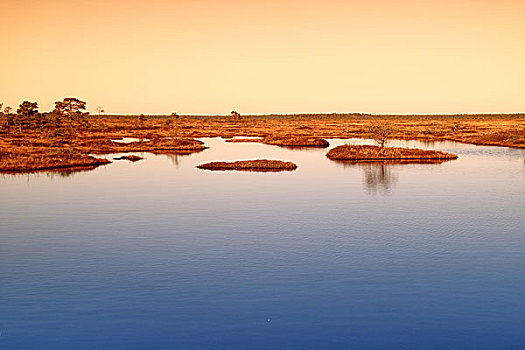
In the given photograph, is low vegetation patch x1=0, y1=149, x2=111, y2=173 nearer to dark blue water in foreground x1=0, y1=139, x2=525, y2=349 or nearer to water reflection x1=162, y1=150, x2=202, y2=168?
water reflection x1=162, y1=150, x2=202, y2=168

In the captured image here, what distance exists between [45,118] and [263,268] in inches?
5539

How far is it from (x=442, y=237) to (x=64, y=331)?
2282 cm

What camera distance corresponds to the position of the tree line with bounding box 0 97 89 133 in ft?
455

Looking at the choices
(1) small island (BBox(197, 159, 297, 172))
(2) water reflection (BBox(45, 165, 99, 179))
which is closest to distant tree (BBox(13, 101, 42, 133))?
Result: (2) water reflection (BBox(45, 165, 99, 179))

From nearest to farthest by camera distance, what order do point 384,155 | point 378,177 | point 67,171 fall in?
point 378,177 < point 67,171 < point 384,155

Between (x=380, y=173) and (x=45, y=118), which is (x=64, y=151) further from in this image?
(x=45, y=118)

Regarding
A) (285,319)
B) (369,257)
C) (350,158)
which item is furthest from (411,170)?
(285,319)

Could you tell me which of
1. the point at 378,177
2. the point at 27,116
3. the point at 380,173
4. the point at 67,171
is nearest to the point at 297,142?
the point at 380,173

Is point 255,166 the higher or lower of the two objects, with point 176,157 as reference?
lower

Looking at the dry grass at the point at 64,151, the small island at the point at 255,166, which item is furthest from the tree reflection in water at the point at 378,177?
the dry grass at the point at 64,151

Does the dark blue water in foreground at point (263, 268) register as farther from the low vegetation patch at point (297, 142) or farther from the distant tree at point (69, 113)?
the distant tree at point (69, 113)

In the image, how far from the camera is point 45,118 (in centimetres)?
14975

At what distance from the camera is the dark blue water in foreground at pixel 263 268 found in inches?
747

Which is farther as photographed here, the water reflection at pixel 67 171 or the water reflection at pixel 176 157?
the water reflection at pixel 176 157
